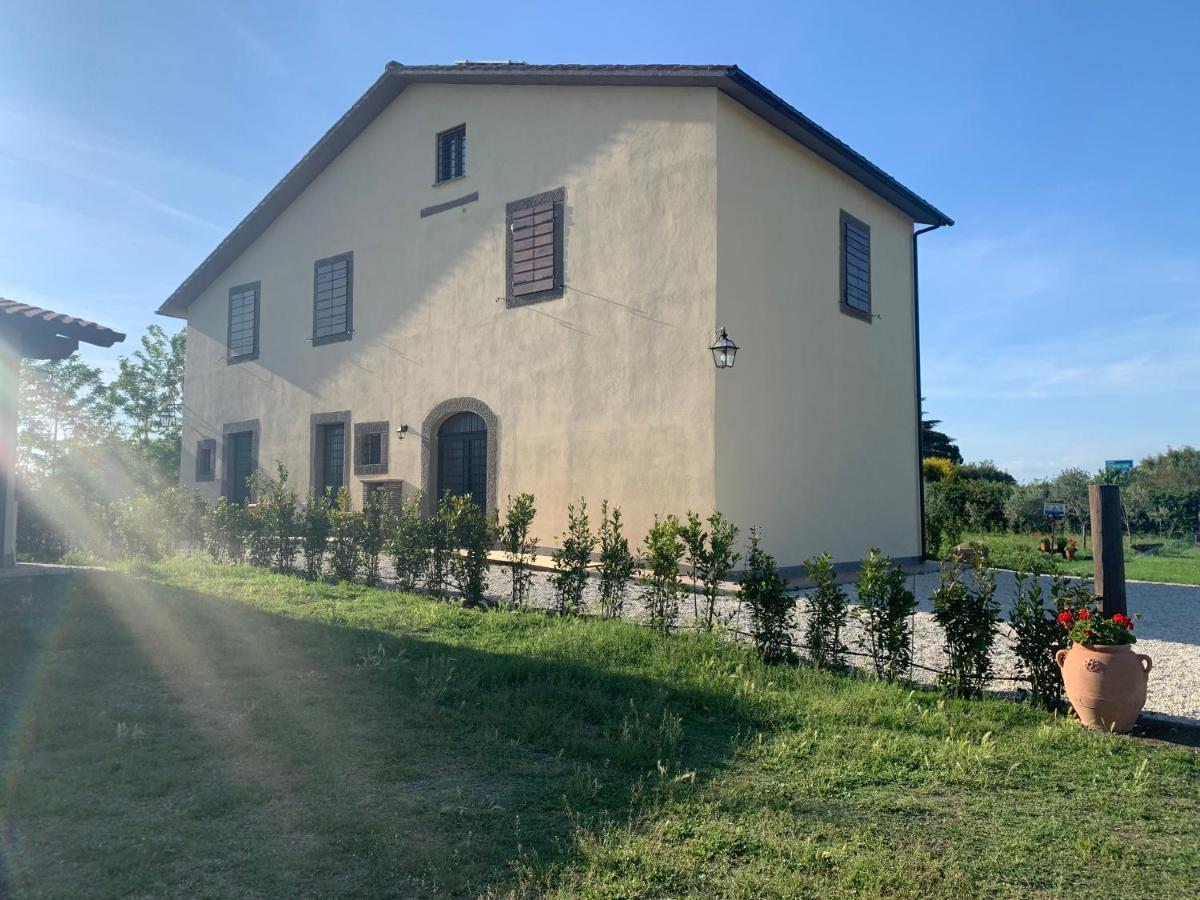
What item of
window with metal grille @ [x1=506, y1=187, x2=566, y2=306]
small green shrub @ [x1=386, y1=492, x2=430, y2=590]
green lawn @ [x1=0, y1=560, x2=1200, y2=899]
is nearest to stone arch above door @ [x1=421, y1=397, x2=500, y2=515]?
window with metal grille @ [x1=506, y1=187, x2=566, y2=306]

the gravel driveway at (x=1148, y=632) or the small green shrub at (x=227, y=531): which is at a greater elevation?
the small green shrub at (x=227, y=531)

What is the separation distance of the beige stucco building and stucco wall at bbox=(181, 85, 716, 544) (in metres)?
0.04

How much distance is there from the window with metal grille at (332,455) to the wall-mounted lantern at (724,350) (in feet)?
28.5

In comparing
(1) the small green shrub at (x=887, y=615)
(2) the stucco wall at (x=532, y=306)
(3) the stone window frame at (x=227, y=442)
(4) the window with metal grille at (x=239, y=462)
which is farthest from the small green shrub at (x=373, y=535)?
(4) the window with metal grille at (x=239, y=462)

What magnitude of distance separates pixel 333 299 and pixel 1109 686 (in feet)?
50.4

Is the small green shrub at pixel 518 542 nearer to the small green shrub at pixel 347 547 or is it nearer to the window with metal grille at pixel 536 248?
the small green shrub at pixel 347 547

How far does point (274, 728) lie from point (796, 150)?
1166 cm

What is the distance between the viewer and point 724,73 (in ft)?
36.5

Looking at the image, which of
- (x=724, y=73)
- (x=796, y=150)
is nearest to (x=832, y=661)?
(x=724, y=73)

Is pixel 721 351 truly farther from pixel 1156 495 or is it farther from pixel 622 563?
pixel 1156 495

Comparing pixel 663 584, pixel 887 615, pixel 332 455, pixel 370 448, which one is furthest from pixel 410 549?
pixel 332 455

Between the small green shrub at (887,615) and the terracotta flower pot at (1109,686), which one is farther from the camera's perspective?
the small green shrub at (887,615)

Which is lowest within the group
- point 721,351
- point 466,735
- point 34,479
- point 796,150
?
point 466,735

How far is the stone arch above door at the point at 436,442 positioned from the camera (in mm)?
13820
